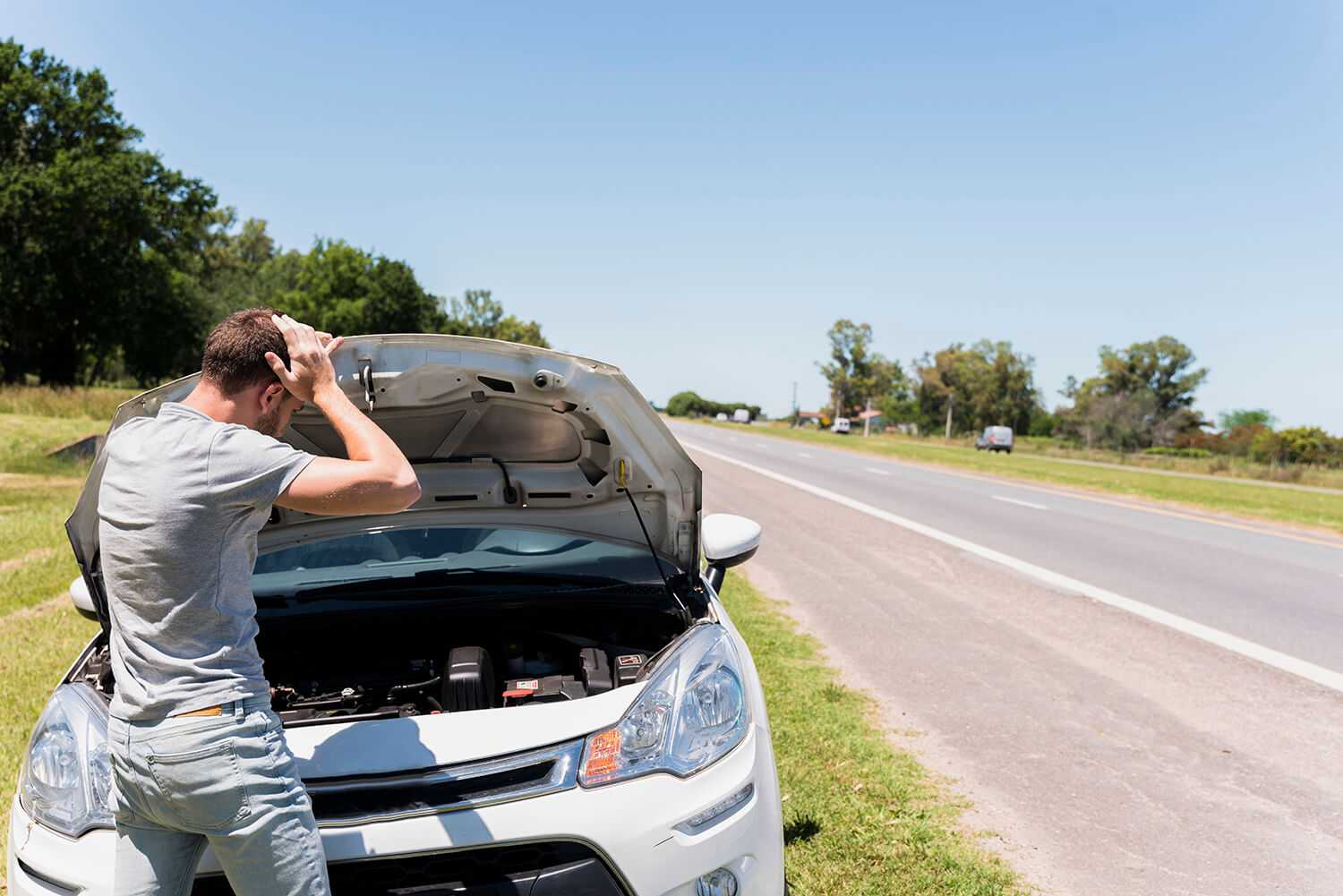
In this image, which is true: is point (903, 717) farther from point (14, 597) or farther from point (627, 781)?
point (14, 597)

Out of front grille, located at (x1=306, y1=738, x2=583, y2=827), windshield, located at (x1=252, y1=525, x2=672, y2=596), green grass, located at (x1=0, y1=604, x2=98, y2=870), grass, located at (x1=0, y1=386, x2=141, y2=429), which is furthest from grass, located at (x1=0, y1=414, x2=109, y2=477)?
front grille, located at (x1=306, y1=738, x2=583, y2=827)

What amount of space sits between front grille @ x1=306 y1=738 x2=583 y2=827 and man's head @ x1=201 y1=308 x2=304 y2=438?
89 cm

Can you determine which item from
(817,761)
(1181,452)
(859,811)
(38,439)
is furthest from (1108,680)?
(1181,452)

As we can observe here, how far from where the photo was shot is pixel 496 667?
331 centimetres

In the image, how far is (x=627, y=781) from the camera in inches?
90.6

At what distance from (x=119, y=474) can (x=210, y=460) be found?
228 mm

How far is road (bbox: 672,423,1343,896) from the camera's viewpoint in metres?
3.74

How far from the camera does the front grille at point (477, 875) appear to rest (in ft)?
7.06

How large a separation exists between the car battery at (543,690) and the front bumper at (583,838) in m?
0.76

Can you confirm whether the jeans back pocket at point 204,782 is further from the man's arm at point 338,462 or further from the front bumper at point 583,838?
the man's arm at point 338,462

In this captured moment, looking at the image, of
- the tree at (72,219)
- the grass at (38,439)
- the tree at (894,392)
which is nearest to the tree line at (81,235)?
the tree at (72,219)

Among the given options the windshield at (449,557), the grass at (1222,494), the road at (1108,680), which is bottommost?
the road at (1108,680)

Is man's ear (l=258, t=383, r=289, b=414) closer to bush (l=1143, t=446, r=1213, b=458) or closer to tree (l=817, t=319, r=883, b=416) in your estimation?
bush (l=1143, t=446, r=1213, b=458)

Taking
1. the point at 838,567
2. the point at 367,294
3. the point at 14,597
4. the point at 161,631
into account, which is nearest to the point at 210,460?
the point at 161,631
